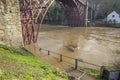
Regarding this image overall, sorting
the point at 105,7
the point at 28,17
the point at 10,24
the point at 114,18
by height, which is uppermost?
the point at 105,7

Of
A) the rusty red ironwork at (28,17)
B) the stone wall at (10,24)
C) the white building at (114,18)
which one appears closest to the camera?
the stone wall at (10,24)

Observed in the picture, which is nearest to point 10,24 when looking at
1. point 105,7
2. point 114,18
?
point 114,18

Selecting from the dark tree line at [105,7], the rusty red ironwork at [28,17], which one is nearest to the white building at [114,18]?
the dark tree line at [105,7]

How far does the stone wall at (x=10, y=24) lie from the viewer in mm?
13541

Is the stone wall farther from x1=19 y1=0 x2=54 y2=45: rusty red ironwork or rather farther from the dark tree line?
the dark tree line

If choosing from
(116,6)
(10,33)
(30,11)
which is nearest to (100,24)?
(116,6)

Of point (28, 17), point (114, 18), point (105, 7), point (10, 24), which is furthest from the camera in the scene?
Result: point (105, 7)

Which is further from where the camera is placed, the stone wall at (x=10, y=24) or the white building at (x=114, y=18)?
the white building at (x=114, y=18)

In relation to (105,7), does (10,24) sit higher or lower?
lower

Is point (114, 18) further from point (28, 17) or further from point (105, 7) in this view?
point (28, 17)

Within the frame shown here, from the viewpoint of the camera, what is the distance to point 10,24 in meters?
14.3

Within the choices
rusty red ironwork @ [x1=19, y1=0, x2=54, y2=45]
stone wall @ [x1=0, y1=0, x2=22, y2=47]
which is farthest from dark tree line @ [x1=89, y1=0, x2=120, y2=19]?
stone wall @ [x1=0, y1=0, x2=22, y2=47]

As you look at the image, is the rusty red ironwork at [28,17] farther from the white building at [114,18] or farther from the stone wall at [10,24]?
the white building at [114,18]

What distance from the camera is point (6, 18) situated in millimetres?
13867
